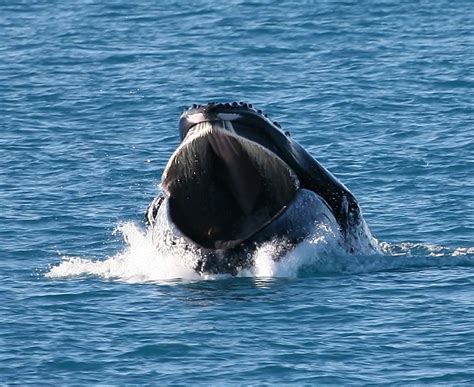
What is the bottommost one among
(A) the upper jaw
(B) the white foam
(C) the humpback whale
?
(B) the white foam

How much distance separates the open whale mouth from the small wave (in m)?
0.42

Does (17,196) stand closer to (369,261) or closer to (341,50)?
(369,261)

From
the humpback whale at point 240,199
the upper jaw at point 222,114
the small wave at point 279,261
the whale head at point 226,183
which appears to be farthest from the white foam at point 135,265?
the upper jaw at point 222,114

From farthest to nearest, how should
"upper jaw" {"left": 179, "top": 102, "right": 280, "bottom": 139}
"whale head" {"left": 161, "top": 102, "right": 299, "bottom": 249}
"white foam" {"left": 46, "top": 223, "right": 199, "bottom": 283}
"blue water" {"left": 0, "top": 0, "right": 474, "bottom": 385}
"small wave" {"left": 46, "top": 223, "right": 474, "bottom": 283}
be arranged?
"white foam" {"left": 46, "top": 223, "right": 199, "bottom": 283}
"small wave" {"left": 46, "top": 223, "right": 474, "bottom": 283}
"whale head" {"left": 161, "top": 102, "right": 299, "bottom": 249}
"upper jaw" {"left": 179, "top": 102, "right": 280, "bottom": 139}
"blue water" {"left": 0, "top": 0, "right": 474, "bottom": 385}

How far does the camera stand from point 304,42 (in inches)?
1724

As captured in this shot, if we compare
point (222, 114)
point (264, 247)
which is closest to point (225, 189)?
point (264, 247)

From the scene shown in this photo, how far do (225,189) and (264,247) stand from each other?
3.37ft

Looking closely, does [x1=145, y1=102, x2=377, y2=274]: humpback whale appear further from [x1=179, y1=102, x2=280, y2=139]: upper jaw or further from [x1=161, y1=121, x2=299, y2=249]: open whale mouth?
[x1=179, y1=102, x2=280, y2=139]: upper jaw

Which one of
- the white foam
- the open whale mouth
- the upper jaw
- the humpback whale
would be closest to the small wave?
the white foam

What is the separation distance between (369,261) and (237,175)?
2482 millimetres

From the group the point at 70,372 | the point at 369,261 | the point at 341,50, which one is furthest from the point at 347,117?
the point at 70,372

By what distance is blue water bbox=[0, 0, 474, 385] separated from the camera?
19.7 meters

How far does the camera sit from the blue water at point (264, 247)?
1973 centimetres

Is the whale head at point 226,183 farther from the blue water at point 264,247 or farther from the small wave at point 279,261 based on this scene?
the blue water at point 264,247
